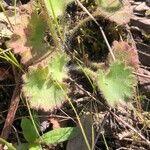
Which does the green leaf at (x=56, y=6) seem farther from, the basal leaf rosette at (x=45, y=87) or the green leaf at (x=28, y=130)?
the green leaf at (x=28, y=130)

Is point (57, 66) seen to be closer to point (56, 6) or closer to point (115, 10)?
point (56, 6)

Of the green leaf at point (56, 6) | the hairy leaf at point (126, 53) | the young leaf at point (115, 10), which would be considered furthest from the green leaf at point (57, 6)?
the hairy leaf at point (126, 53)

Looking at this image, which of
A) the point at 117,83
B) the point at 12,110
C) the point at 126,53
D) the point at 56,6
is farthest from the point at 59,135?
the point at 56,6

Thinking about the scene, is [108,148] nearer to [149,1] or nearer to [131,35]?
[131,35]

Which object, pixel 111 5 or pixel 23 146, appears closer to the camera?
pixel 23 146

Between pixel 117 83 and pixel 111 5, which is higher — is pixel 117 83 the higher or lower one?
the lower one
